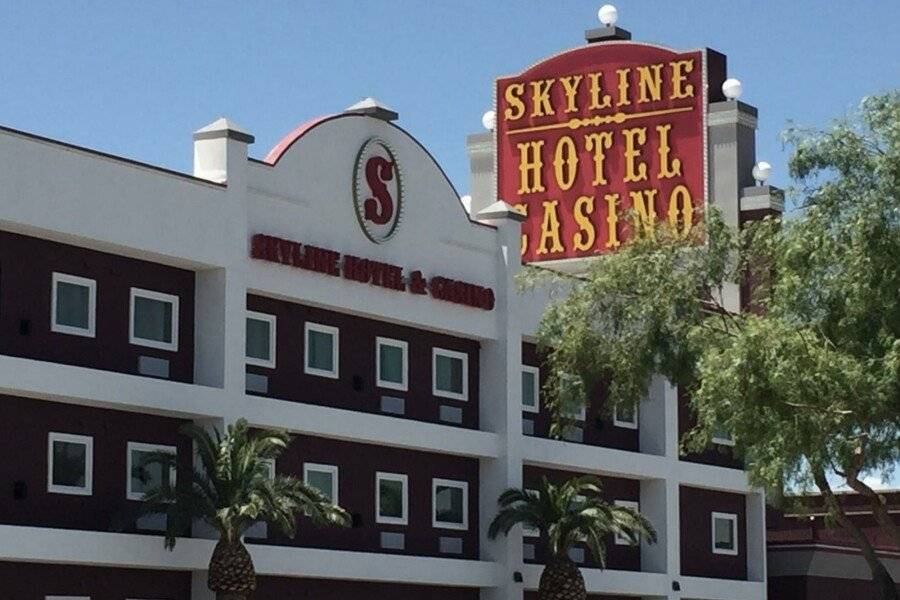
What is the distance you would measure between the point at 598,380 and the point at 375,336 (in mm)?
7144

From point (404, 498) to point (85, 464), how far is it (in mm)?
11235

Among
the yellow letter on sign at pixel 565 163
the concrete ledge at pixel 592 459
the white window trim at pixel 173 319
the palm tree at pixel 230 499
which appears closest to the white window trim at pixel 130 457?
the palm tree at pixel 230 499

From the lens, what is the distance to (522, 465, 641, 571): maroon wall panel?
196ft

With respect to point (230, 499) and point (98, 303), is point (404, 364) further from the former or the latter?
point (98, 303)

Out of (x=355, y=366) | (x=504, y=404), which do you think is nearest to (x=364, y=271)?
(x=355, y=366)

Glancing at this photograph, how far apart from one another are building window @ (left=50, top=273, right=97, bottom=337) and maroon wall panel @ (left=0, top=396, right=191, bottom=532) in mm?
1688

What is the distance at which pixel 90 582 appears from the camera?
45812mm

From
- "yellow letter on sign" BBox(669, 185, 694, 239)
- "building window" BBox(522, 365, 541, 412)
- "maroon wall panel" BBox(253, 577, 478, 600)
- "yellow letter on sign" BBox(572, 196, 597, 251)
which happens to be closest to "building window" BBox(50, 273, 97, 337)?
"maroon wall panel" BBox(253, 577, 478, 600)

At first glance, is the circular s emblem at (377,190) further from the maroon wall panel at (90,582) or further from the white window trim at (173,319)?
the maroon wall panel at (90,582)

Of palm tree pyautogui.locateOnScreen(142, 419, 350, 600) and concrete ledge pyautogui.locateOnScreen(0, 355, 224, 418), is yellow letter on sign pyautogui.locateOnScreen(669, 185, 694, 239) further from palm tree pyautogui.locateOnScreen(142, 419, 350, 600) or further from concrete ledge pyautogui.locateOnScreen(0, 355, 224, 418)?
palm tree pyautogui.locateOnScreen(142, 419, 350, 600)

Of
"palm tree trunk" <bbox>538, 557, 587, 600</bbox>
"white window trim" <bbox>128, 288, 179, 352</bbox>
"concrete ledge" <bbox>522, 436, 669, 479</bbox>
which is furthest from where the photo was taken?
"concrete ledge" <bbox>522, 436, 669, 479</bbox>

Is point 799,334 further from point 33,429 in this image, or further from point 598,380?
point 33,429

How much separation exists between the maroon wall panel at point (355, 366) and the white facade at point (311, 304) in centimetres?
46

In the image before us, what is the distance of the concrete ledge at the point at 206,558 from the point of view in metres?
43.8
